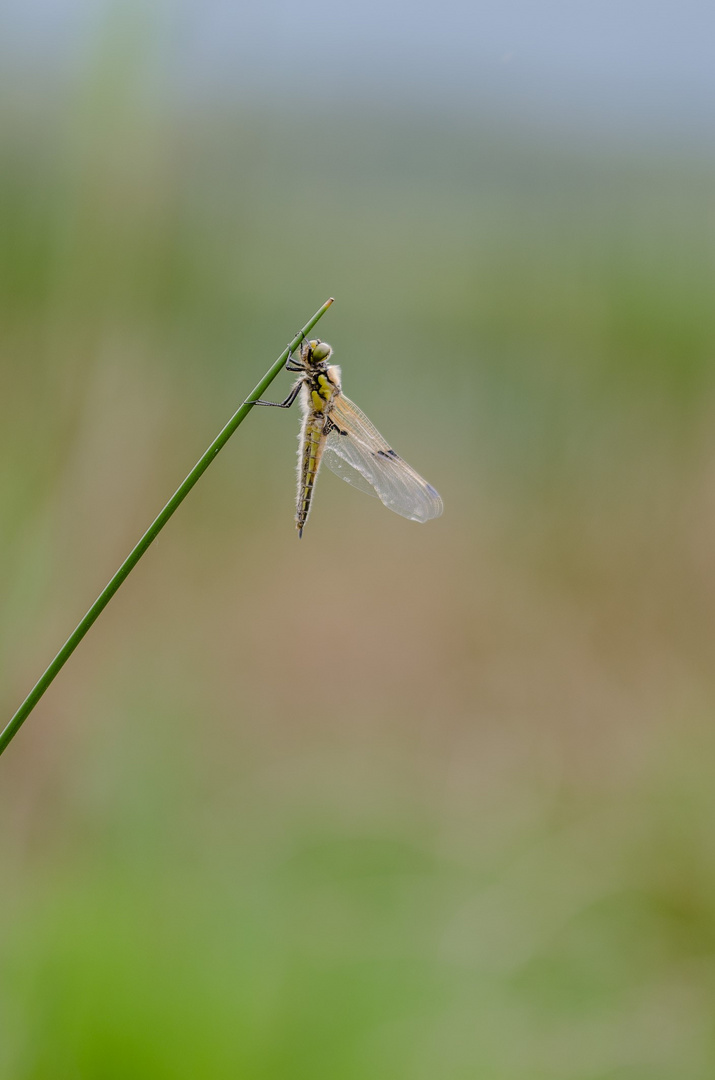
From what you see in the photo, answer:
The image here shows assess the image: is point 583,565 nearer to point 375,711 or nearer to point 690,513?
point 690,513

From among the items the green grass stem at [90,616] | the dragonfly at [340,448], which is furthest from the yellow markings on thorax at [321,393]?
the green grass stem at [90,616]

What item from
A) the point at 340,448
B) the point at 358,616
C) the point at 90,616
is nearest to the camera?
the point at 90,616

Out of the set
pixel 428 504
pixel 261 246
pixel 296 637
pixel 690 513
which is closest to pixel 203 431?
pixel 261 246

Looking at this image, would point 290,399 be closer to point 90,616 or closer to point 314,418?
point 314,418

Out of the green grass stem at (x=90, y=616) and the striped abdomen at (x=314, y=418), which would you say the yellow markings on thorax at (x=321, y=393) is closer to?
the striped abdomen at (x=314, y=418)

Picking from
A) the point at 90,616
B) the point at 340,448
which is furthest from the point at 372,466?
the point at 90,616
